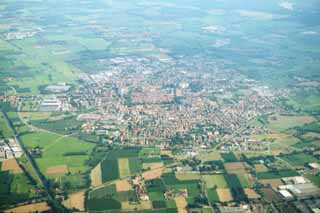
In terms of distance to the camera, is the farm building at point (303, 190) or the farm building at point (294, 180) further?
the farm building at point (294, 180)

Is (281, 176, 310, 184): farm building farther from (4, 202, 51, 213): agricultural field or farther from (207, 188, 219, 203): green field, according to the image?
(4, 202, 51, 213): agricultural field

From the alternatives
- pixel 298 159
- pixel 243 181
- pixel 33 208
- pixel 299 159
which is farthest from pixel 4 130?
pixel 299 159

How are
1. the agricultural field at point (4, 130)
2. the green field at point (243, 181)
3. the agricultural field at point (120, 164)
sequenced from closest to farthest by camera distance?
the green field at point (243, 181), the agricultural field at point (120, 164), the agricultural field at point (4, 130)

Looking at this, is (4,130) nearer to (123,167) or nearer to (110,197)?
(123,167)

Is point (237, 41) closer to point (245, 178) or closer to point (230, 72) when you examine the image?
point (230, 72)

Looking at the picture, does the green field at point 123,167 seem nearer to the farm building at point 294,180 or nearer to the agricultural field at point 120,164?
the agricultural field at point 120,164

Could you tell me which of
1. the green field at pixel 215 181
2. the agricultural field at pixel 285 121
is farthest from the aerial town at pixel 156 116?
the agricultural field at pixel 285 121

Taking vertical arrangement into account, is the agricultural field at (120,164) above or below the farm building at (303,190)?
above

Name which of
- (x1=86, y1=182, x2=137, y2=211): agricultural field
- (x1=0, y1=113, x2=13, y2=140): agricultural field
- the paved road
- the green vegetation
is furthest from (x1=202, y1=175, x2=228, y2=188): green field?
(x1=0, y1=113, x2=13, y2=140): agricultural field
